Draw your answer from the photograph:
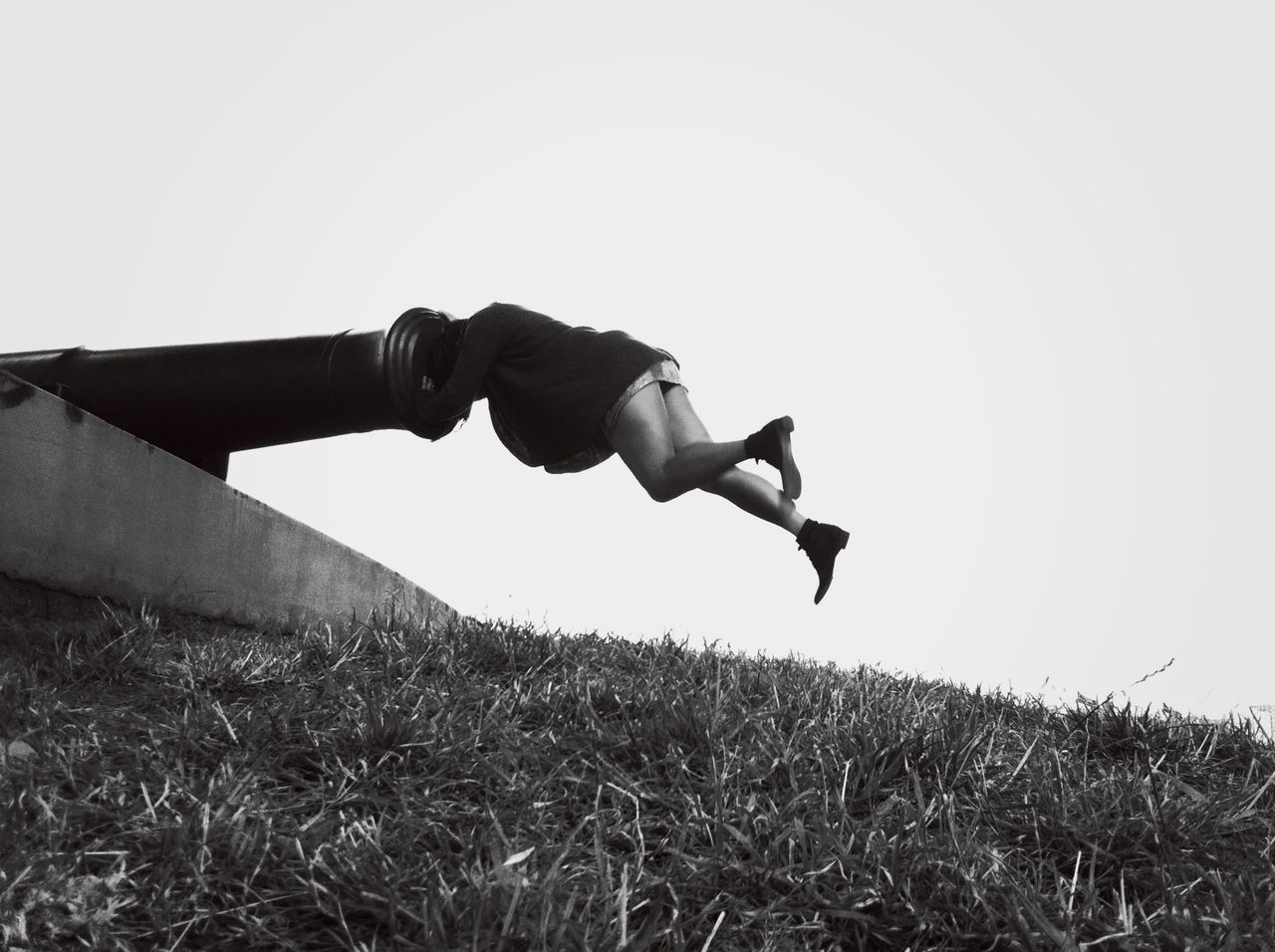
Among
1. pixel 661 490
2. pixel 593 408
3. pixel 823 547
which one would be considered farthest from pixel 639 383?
pixel 823 547

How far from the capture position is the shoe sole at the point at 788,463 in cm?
395

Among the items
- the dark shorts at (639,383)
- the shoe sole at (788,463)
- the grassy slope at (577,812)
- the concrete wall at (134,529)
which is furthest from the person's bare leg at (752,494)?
the concrete wall at (134,529)

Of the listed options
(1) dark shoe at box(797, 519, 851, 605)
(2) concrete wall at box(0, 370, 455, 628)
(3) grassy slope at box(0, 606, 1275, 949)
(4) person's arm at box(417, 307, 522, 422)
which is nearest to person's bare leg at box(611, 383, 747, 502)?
(1) dark shoe at box(797, 519, 851, 605)

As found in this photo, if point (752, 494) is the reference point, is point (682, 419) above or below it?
above

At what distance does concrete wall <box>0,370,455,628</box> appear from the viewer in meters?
3.73

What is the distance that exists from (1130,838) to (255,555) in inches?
142

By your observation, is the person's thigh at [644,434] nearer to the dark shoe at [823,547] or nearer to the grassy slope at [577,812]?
the dark shoe at [823,547]

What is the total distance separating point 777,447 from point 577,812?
1.85 m

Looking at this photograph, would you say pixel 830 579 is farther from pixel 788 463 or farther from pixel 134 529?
pixel 134 529

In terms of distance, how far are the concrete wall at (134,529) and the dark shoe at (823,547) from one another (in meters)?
1.54

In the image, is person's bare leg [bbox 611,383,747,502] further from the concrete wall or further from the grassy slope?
the concrete wall

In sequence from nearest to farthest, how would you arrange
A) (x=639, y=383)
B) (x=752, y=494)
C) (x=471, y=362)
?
(x=752, y=494), (x=639, y=383), (x=471, y=362)

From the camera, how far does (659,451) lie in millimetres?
4297

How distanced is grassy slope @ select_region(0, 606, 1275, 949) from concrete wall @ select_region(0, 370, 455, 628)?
391 mm
